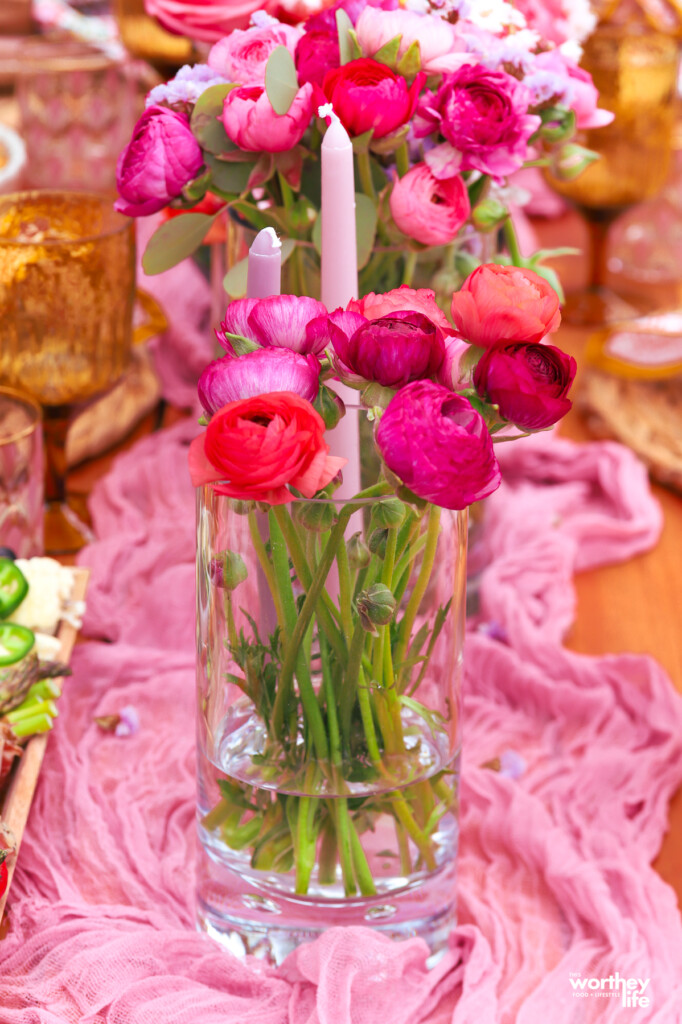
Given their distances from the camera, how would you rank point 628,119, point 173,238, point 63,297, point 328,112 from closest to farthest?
1. point 328,112
2. point 173,238
3. point 63,297
4. point 628,119

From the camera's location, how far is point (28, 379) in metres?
0.65

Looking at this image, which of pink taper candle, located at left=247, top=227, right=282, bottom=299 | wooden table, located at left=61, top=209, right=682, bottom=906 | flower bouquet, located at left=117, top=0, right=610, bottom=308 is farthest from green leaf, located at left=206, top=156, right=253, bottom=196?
wooden table, located at left=61, top=209, right=682, bottom=906

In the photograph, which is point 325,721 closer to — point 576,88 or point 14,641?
point 14,641

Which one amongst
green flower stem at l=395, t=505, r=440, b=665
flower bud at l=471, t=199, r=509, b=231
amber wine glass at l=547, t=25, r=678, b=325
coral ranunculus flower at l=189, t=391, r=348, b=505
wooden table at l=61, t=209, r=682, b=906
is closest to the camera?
coral ranunculus flower at l=189, t=391, r=348, b=505

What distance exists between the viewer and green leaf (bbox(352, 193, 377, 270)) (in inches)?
19.3

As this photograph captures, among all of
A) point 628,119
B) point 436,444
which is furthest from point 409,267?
point 628,119

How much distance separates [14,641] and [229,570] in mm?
160

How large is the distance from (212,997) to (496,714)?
9.3 inches

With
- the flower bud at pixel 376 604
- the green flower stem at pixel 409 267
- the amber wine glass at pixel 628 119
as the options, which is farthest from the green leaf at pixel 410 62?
the amber wine glass at pixel 628 119

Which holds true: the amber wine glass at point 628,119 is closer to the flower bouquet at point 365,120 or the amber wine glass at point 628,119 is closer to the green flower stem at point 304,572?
the flower bouquet at point 365,120

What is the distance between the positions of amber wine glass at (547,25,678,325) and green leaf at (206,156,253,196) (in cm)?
50

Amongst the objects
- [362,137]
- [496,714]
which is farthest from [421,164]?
[496,714]

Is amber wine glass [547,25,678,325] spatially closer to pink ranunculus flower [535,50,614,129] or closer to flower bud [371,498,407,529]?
pink ranunculus flower [535,50,614,129]

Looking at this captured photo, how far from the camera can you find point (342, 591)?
1.29 ft
